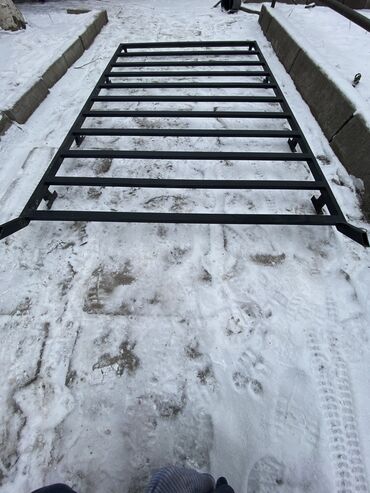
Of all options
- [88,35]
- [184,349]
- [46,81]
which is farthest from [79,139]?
[88,35]

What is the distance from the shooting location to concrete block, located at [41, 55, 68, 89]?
2904 mm

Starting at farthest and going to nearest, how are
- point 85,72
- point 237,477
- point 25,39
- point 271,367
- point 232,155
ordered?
point 25,39, point 85,72, point 232,155, point 271,367, point 237,477

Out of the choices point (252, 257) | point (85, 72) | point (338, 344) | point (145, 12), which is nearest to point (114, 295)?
point (252, 257)

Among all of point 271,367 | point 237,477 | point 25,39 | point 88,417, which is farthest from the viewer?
point 25,39

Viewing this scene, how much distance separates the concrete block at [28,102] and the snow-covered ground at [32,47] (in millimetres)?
45

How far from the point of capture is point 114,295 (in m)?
1.56

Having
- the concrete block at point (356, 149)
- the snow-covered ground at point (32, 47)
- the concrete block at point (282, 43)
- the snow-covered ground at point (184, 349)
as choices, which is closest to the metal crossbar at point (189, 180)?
the snow-covered ground at point (184, 349)

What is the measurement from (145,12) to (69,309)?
5.34 metres

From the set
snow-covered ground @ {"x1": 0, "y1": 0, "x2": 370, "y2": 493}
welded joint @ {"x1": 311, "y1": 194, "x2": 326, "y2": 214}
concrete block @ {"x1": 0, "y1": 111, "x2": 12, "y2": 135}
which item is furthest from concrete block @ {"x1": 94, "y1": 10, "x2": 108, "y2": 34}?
welded joint @ {"x1": 311, "y1": 194, "x2": 326, "y2": 214}

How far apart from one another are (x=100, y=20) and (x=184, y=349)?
4.84m

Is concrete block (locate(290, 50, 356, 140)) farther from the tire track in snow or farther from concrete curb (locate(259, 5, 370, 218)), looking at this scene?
the tire track in snow

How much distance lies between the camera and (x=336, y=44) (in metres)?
3.28

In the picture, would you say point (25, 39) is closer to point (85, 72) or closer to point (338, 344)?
point (85, 72)

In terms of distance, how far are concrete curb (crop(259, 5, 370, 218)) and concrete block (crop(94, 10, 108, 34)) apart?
262cm
